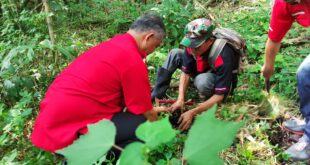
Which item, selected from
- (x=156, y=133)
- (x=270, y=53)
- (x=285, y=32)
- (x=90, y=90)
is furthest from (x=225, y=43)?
(x=156, y=133)

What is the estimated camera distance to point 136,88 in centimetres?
257

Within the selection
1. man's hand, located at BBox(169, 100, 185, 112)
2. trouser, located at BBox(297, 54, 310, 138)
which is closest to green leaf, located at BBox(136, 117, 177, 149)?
trouser, located at BBox(297, 54, 310, 138)

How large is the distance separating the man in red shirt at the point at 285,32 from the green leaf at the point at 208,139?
6.54ft

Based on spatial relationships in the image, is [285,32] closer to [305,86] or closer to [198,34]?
[305,86]

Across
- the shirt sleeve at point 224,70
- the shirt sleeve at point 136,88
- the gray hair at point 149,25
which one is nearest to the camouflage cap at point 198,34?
the shirt sleeve at point 224,70

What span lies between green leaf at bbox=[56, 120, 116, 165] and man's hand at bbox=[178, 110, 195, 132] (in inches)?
97.8

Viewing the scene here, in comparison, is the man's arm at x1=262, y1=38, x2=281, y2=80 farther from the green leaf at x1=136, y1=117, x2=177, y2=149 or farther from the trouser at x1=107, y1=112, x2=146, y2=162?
the green leaf at x1=136, y1=117, x2=177, y2=149

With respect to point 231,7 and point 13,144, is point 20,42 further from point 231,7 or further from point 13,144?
point 231,7

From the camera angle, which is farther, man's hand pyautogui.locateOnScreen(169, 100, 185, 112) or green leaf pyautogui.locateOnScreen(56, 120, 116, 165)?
man's hand pyautogui.locateOnScreen(169, 100, 185, 112)

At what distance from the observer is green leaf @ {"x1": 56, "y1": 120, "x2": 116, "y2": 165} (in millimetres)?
728

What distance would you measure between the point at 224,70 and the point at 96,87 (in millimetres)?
1229

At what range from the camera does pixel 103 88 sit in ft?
8.54

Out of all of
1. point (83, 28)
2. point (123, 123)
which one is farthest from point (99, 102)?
point (83, 28)

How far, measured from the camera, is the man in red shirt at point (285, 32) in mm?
2516
